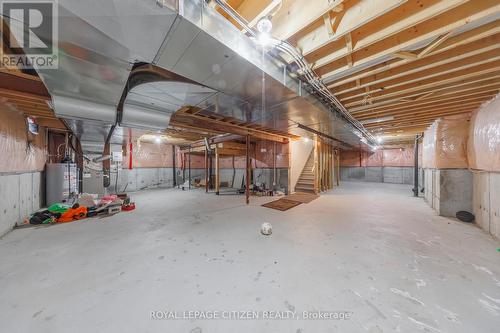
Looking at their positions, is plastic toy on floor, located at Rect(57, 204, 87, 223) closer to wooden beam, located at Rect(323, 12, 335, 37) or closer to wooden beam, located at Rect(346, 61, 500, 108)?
wooden beam, located at Rect(323, 12, 335, 37)

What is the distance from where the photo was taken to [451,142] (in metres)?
3.64

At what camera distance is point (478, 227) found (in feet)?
9.93

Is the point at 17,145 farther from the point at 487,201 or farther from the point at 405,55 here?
the point at 487,201

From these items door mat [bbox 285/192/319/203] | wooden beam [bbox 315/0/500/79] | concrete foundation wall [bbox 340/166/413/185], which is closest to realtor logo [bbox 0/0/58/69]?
wooden beam [bbox 315/0/500/79]

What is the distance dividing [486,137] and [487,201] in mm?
1087

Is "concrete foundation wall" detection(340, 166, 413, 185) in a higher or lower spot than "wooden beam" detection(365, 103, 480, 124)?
lower

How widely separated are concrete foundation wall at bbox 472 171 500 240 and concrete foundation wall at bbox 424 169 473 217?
0.16m

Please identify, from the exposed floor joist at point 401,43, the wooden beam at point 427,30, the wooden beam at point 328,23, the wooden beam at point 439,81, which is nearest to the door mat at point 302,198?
the wooden beam at point 439,81

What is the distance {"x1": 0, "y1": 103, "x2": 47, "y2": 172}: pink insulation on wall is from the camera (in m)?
2.75

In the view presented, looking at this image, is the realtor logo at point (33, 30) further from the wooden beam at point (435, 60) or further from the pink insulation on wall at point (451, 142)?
the pink insulation on wall at point (451, 142)

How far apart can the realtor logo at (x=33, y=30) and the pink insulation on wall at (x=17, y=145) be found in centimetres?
204

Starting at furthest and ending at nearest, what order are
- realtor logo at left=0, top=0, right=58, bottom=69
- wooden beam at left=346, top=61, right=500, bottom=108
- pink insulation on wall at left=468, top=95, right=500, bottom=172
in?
pink insulation on wall at left=468, top=95, right=500, bottom=172
wooden beam at left=346, top=61, right=500, bottom=108
realtor logo at left=0, top=0, right=58, bottom=69

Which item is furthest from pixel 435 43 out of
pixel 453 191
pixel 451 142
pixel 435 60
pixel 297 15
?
pixel 453 191

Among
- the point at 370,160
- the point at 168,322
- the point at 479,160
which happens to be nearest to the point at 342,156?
the point at 370,160
